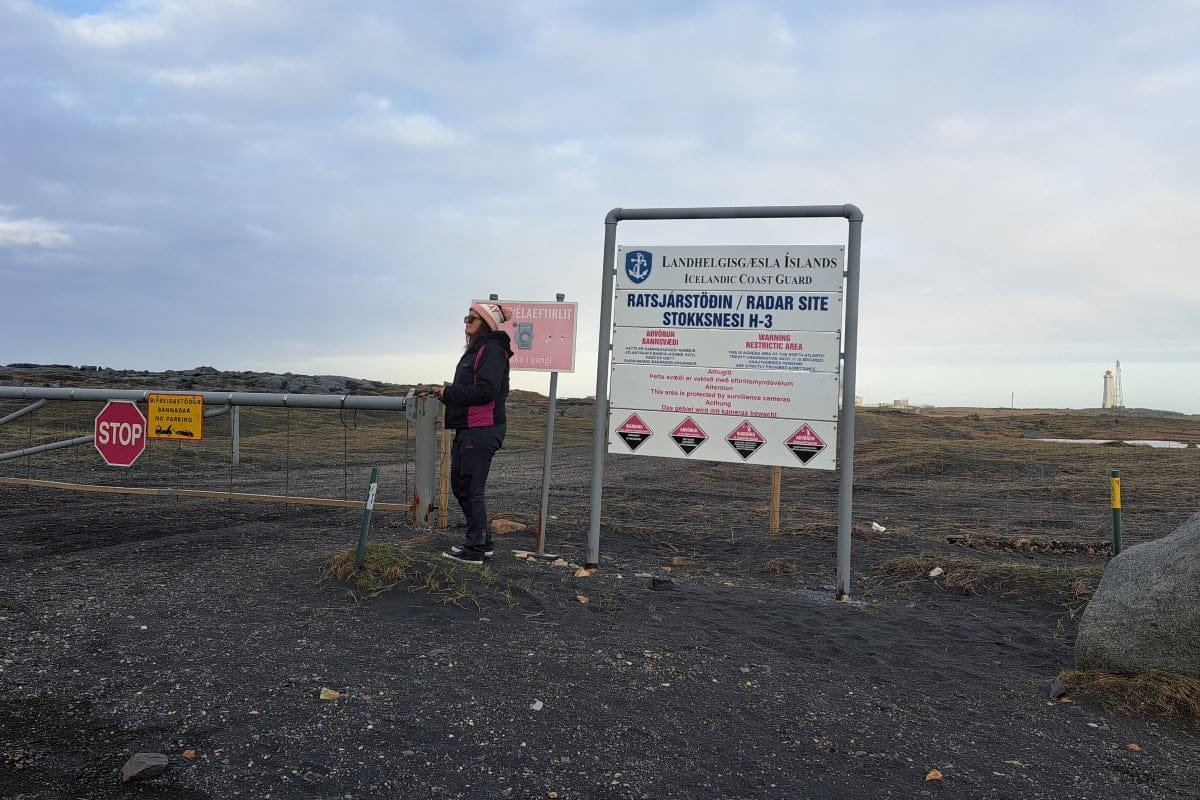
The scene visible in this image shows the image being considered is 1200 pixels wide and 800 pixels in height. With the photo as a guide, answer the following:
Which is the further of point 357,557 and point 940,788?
point 357,557

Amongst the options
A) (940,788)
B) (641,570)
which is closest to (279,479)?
(641,570)

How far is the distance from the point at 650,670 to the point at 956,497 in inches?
454

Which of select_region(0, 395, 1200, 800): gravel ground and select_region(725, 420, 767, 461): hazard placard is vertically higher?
select_region(725, 420, 767, 461): hazard placard

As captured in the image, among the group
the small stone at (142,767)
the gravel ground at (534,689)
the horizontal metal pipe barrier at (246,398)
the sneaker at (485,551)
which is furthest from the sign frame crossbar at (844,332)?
the small stone at (142,767)

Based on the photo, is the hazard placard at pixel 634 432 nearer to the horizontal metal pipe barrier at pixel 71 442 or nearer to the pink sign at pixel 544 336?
the pink sign at pixel 544 336

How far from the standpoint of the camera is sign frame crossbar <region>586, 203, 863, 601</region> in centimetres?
662

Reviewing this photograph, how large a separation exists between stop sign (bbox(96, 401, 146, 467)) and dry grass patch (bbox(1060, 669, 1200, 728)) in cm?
874

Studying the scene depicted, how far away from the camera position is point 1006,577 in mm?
7047

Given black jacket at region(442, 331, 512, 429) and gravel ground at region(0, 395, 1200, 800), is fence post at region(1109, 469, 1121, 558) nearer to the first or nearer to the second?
gravel ground at region(0, 395, 1200, 800)

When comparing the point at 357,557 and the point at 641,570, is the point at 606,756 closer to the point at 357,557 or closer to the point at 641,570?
the point at 357,557

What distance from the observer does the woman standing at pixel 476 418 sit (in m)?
6.38

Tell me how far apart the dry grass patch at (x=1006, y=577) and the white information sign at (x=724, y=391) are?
1809 mm

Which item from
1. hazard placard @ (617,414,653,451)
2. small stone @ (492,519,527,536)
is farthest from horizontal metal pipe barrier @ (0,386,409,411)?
hazard placard @ (617,414,653,451)

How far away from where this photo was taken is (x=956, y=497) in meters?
14.4
